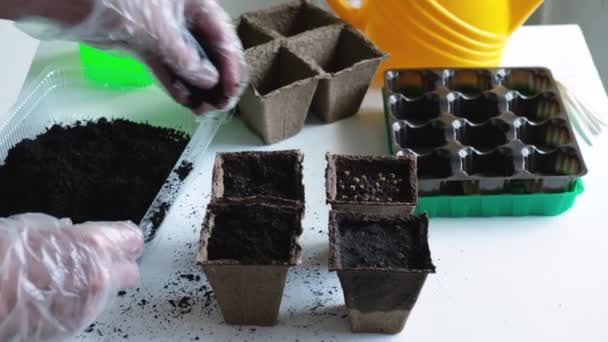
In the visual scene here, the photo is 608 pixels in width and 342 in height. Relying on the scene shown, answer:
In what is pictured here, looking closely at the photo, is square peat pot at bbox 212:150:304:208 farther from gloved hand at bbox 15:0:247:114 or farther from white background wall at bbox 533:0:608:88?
white background wall at bbox 533:0:608:88

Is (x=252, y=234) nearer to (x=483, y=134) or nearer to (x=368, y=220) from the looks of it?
(x=368, y=220)

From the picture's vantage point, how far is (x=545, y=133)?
3.43 feet

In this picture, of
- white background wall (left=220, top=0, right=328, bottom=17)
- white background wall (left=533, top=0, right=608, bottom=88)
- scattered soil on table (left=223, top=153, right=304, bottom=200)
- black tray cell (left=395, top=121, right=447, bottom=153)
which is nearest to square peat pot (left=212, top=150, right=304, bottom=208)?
scattered soil on table (left=223, top=153, right=304, bottom=200)

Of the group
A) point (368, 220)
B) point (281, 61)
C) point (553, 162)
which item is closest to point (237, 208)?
point (368, 220)

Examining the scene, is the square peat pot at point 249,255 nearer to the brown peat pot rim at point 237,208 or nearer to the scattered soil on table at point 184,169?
the brown peat pot rim at point 237,208

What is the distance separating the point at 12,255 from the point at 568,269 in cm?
68

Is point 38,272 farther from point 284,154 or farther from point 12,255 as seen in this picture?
point 284,154

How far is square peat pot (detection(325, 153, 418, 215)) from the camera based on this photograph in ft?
2.83

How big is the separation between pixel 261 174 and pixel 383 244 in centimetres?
20

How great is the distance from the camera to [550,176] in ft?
3.08

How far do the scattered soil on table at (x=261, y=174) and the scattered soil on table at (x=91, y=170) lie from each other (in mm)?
124

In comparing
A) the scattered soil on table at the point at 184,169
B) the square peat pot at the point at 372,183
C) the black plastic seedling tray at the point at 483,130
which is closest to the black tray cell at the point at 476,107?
the black plastic seedling tray at the point at 483,130

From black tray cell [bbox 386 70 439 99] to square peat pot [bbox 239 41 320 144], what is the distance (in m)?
0.14

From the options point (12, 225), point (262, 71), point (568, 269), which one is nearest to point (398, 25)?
point (262, 71)
